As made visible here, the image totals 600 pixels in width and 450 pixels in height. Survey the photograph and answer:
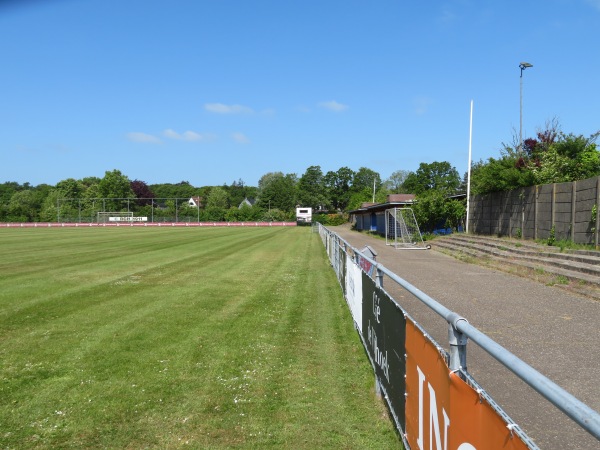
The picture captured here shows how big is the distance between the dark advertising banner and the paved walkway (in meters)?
1.21

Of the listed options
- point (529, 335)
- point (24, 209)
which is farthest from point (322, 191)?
point (529, 335)

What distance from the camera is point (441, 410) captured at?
266 cm

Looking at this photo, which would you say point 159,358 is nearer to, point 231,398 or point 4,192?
point 231,398

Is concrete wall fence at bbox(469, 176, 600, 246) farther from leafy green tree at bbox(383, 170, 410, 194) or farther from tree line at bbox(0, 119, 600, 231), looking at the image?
leafy green tree at bbox(383, 170, 410, 194)

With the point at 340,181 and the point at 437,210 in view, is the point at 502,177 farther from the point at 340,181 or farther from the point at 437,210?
the point at 340,181

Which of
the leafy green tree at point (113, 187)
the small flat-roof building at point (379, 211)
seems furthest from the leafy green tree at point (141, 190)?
the small flat-roof building at point (379, 211)

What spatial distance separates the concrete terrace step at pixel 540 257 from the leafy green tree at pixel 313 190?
102415mm

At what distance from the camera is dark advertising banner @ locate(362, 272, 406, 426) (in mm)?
3838

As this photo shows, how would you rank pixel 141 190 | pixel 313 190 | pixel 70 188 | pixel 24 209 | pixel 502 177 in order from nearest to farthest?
1. pixel 502 177
2. pixel 24 209
3. pixel 70 188
4. pixel 313 190
5. pixel 141 190

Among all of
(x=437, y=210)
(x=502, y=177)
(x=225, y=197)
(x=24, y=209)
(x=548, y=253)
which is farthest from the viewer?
(x=225, y=197)

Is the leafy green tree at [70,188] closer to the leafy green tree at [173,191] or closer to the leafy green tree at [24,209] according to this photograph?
the leafy green tree at [24,209]

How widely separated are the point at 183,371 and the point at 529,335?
17.7ft

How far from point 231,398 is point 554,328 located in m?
5.96

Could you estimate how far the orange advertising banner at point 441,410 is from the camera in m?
1.98
